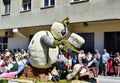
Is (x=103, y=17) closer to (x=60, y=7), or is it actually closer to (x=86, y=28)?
(x=86, y=28)

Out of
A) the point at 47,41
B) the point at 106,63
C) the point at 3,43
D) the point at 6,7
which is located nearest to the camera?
the point at 47,41

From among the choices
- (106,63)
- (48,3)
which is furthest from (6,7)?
(106,63)

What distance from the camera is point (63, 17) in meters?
24.0

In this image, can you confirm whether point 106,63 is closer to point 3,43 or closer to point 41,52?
point 41,52

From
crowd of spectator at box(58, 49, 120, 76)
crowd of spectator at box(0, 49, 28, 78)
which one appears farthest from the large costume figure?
crowd of spectator at box(58, 49, 120, 76)

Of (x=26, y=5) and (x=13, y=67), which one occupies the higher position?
(x=26, y=5)

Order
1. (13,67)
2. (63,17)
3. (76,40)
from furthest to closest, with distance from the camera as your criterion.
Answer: (63,17)
(13,67)
(76,40)

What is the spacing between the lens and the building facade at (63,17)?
20844 mm

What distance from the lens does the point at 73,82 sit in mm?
8359

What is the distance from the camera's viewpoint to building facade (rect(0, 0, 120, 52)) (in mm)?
20844

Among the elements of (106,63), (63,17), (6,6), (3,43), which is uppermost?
(6,6)

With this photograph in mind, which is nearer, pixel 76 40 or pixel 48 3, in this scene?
pixel 76 40

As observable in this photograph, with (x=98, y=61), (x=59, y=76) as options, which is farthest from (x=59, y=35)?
(x=98, y=61)

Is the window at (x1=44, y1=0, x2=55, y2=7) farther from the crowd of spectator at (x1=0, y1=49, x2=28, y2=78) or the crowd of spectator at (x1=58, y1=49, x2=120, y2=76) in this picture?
the crowd of spectator at (x1=0, y1=49, x2=28, y2=78)
